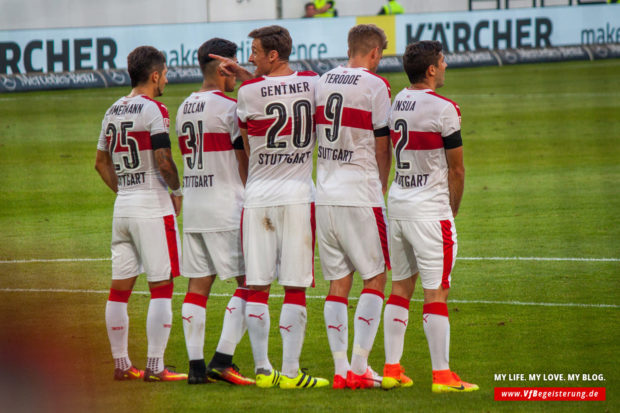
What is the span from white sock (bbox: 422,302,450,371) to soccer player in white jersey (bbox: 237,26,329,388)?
Answer: 724 millimetres

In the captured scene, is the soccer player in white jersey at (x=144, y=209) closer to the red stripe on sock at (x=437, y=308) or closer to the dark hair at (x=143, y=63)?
the dark hair at (x=143, y=63)

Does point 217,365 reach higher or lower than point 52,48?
lower

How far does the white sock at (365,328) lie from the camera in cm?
571

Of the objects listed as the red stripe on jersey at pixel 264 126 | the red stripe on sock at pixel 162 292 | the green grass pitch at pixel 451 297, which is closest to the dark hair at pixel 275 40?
the red stripe on jersey at pixel 264 126

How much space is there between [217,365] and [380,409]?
3.96 feet

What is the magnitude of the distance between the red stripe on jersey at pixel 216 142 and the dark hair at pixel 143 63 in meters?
0.56

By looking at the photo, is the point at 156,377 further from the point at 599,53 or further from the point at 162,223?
the point at 599,53

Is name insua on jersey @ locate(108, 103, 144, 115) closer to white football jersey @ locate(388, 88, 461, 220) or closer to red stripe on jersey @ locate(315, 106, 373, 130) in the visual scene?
red stripe on jersey @ locate(315, 106, 373, 130)

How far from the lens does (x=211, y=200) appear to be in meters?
5.97

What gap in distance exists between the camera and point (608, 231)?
423 inches

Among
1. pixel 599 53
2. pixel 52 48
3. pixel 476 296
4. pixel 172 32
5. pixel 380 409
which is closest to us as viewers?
pixel 380 409

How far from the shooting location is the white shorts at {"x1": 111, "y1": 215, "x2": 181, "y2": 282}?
601cm

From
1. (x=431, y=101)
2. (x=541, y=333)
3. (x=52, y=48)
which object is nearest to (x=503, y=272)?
(x=541, y=333)

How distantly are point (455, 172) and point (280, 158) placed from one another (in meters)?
1.05
